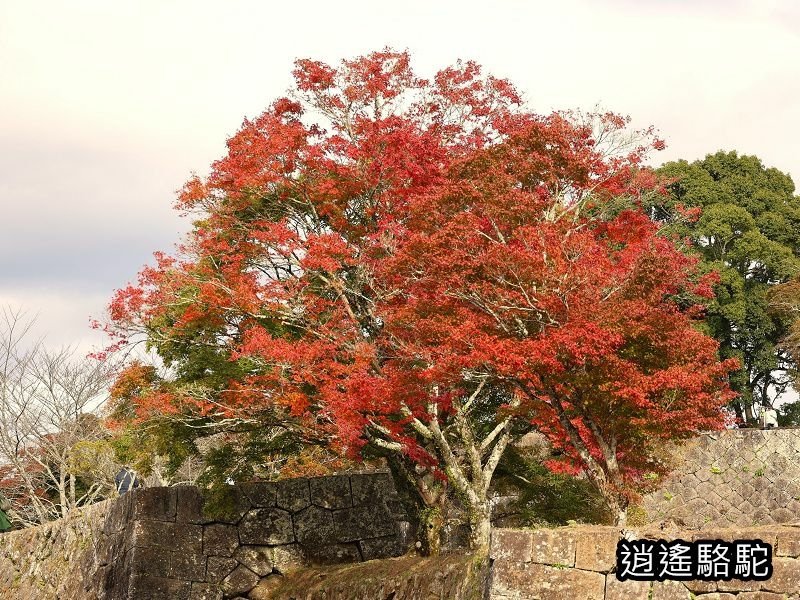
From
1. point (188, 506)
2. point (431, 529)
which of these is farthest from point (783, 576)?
point (188, 506)

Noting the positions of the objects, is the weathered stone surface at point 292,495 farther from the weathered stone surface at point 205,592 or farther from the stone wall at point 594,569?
the stone wall at point 594,569

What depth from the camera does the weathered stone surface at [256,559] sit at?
1948 cm

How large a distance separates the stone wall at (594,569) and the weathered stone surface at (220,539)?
10.2 m

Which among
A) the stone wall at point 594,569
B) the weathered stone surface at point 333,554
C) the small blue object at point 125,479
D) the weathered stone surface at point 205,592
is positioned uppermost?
the small blue object at point 125,479

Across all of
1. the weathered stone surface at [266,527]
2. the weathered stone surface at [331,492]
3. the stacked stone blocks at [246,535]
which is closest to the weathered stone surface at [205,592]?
the stacked stone blocks at [246,535]

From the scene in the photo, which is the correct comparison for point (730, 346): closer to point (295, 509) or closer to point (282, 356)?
point (295, 509)

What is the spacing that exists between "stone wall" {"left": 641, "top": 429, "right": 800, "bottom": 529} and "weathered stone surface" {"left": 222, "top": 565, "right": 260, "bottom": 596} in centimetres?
Result: 1227

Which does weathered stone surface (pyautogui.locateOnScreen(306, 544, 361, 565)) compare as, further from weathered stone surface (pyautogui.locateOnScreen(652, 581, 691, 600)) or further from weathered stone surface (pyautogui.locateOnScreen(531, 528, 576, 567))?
weathered stone surface (pyautogui.locateOnScreen(652, 581, 691, 600))

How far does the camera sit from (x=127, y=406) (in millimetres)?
20281

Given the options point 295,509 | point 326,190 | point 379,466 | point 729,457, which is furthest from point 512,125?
point 729,457

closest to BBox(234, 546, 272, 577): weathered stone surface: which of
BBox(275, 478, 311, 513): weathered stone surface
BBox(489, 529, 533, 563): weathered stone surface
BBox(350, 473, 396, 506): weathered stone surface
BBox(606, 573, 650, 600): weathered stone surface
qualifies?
BBox(275, 478, 311, 513): weathered stone surface

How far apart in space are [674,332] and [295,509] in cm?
1047

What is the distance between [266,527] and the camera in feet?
65.1

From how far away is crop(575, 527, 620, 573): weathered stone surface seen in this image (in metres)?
9.61
